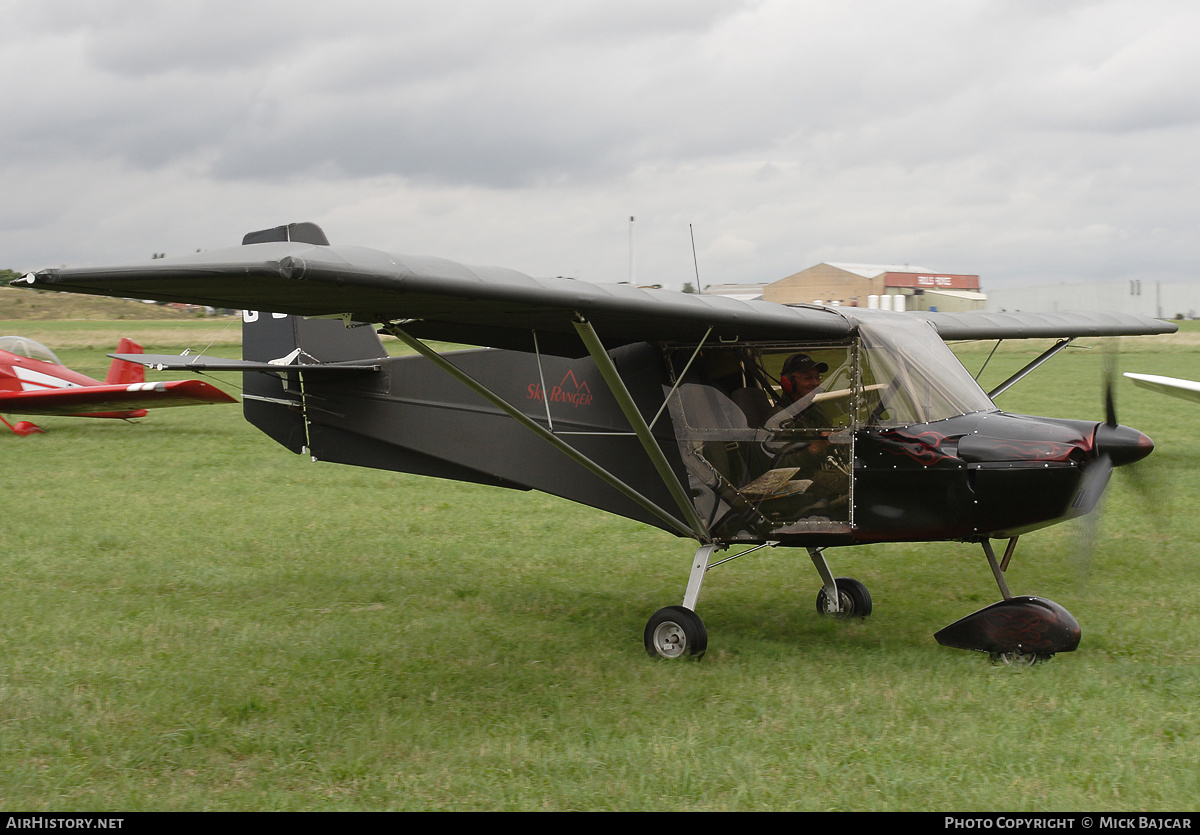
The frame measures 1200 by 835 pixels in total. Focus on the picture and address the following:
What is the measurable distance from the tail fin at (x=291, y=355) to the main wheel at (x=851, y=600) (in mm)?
4208

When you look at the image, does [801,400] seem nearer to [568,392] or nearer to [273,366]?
[568,392]

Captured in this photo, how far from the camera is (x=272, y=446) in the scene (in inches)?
657

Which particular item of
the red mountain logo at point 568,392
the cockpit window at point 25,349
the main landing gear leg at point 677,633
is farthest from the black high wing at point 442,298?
the cockpit window at point 25,349

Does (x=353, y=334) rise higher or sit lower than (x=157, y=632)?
higher

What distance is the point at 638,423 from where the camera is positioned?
18.7 feet

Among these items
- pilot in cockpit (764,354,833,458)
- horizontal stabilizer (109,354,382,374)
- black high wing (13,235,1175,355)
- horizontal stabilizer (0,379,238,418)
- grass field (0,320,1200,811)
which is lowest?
grass field (0,320,1200,811)

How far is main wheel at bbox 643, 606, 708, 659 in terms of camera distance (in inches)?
230

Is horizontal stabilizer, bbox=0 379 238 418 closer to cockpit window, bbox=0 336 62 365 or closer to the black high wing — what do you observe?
cockpit window, bbox=0 336 62 365

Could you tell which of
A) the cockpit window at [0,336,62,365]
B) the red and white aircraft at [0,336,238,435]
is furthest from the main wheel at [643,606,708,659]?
the cockpit window at [0,336,62,365]

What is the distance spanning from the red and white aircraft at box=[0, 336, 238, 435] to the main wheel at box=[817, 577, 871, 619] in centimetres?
1278

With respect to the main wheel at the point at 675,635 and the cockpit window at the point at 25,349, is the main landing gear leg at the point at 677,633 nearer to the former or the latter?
the main wheel at the point at 675,635

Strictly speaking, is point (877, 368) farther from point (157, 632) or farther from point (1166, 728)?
point (157, 632)
